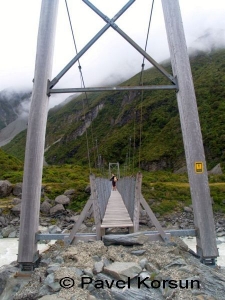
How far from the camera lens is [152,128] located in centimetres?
5622

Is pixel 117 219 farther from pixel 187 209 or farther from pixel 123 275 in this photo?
pixel 187 209

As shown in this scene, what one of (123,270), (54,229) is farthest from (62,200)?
(123,270)

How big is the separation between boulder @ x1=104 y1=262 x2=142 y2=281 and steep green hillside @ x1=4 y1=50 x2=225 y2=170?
870 inches

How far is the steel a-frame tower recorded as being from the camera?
3086mm

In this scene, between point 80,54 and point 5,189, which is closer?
point 80,54

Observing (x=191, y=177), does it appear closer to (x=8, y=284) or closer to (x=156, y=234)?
(x=156, y=234)

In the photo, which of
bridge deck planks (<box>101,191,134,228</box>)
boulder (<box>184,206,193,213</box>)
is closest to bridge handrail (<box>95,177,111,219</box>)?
bridge deck planks (<box>101,191,134,228</box>)

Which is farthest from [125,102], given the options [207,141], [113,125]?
[207,141]

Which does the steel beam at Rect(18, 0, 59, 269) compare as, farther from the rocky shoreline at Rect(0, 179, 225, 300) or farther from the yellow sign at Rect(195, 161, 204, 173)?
the yellow sign at Rect(195, 161, 204, 173)

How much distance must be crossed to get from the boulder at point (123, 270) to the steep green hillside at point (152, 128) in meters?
22.1

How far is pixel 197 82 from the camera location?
59406 mm

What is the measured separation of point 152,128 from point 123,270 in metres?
54.4

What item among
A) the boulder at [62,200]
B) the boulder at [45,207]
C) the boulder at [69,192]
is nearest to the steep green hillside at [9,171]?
the boulder at [69,192]

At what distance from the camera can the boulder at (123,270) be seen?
2.56m
